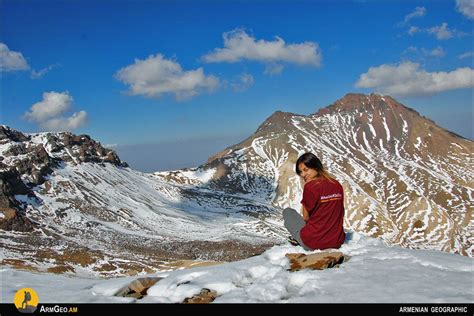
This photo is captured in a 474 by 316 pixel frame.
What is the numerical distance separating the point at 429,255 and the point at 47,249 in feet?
432

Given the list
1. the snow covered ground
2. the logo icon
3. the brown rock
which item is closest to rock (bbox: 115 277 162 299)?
the brown rock

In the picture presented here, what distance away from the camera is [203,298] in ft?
39.2

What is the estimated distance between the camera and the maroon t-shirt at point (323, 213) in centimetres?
1512

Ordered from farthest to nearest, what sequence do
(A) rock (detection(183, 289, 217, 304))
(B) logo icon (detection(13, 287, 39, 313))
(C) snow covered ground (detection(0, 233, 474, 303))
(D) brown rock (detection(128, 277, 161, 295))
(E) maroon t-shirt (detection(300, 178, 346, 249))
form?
(E) maroon t-shirt (detection(300, 178, 346, 249)) → (D) brown rock (detection(128, 277, 161, 295)) → (A) rock (detection(183, 289, 217, 304)) → (B) logo icon (detection(13, 287, 39, 313)) → (C) snow covered ground (detection(0, 233, 474, 303))

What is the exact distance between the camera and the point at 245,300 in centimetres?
1122

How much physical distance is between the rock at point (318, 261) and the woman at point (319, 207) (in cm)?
95

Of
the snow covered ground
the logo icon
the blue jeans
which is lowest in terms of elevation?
the snow covered ground

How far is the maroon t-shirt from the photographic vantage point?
49.6ft

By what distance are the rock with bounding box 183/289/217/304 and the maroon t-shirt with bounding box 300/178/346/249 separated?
5.06 metres

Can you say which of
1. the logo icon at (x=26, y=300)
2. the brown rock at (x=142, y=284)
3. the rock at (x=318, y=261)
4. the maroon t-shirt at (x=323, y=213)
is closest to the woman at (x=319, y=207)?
the maroon t-shirt at (x=323, y=213)

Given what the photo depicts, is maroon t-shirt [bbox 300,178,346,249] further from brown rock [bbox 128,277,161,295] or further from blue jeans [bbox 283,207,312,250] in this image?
brown rock [bbox 128,277,161,295]

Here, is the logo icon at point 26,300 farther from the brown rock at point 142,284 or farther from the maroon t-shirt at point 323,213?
the maroon t-shirt at point 323,213
